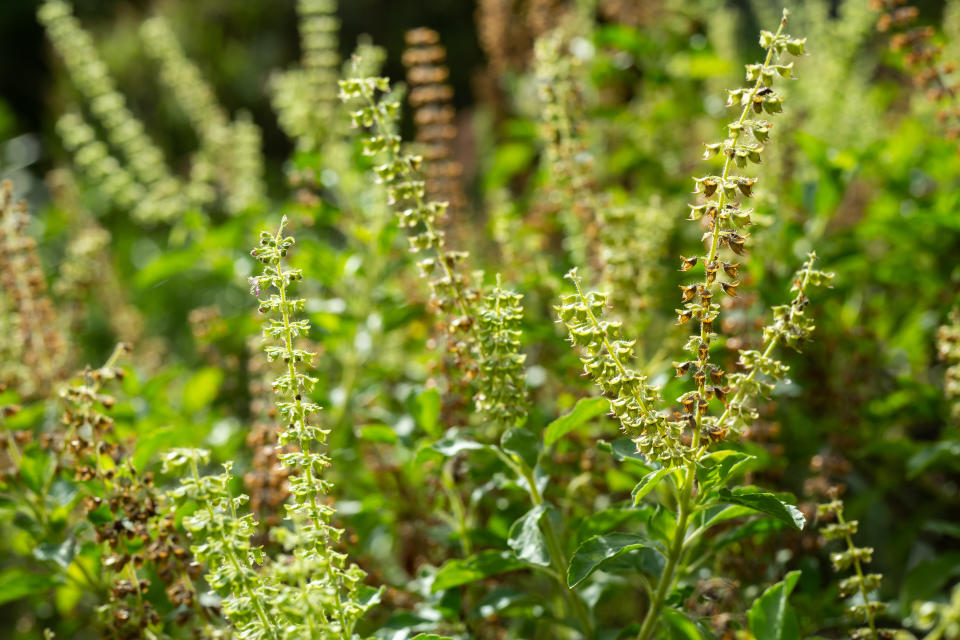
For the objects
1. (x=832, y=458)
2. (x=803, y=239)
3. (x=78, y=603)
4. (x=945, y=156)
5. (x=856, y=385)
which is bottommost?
(x=78, y=603)

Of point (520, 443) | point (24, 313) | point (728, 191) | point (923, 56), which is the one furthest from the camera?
point (24, 313)

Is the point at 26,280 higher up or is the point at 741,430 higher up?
the point at 26,280

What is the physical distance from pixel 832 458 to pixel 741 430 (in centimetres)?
78

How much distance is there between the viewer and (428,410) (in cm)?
201

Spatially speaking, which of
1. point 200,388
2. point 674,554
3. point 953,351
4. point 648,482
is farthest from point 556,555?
point 200,388

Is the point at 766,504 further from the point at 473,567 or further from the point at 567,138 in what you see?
the point at 567,138

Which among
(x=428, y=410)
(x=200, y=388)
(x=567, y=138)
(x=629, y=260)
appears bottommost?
(x=428, y=410)

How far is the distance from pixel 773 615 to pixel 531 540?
0.43 metres

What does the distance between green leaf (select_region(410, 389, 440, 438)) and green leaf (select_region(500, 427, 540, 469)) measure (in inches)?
14.2

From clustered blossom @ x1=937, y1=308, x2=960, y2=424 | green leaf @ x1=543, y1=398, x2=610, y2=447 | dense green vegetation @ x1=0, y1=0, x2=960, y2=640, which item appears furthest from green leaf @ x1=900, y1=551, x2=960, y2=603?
green leaf @ x1=543, y1=398, x2=610, y2=447

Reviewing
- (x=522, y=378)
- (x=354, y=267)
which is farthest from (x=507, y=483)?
(x=354, y=267)

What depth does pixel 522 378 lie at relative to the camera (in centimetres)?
154

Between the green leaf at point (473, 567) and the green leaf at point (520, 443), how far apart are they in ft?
0.68

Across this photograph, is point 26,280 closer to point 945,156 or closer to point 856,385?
point 856,385
